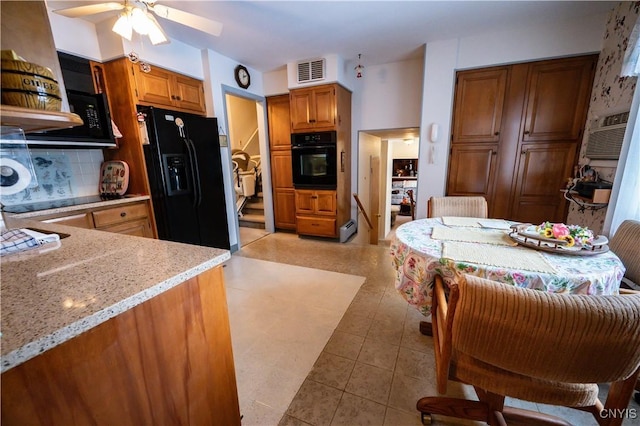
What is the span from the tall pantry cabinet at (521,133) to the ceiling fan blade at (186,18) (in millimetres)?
2651

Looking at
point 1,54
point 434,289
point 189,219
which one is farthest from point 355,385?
point 189,219

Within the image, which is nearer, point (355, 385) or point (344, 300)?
point (355, 385)

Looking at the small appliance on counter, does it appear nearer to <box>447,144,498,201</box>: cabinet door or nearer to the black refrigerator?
the black refrigerator

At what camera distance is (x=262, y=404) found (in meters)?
1.33

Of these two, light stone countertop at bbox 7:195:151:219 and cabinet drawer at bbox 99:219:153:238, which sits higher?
light stone countertop at bbox 7:195:151:219

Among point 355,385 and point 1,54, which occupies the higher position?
point 1,54

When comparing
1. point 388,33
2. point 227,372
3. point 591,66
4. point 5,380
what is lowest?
point 227,372

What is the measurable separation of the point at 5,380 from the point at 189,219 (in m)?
2.51

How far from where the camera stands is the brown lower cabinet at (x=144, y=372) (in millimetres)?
506

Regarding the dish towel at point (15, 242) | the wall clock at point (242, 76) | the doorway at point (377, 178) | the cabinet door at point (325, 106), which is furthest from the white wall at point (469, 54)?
the dish towel at point (15, 242)

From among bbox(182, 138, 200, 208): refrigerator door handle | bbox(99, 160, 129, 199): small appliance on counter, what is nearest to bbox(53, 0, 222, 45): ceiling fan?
bbox(182, 138, 200, 208): refrigerator door handle

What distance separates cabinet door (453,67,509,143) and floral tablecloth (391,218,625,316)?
2.04 m

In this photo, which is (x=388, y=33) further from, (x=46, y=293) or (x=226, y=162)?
(x=46, y=293)

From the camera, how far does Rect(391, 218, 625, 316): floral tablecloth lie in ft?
3.32
